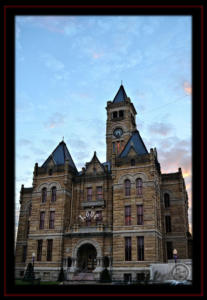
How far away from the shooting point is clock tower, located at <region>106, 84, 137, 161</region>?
6256 cm

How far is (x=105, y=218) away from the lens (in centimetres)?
4338

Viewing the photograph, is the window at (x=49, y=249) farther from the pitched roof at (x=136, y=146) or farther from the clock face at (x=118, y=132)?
the clock face at (x=118, y=132)

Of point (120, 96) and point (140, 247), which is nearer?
point (140, 247)

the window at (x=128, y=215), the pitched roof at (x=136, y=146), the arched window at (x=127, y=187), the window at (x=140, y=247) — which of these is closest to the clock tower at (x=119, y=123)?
the pitched roof at (x=136, y=146)

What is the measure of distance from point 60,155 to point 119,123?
762 inches

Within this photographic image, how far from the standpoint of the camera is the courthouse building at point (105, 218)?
127ft


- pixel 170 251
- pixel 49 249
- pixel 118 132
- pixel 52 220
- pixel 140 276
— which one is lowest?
pixel 140 276

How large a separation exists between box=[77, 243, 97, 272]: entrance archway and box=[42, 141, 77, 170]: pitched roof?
1446 centimetres

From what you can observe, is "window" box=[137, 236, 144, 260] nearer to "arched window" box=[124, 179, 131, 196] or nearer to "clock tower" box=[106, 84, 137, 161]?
"arched window" box=[124, 179, 131, 196]

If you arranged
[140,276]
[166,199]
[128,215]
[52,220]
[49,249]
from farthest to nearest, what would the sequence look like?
1. [166,199]
2. [52,220]
3. [49,249]
4. [128,215]
5. [140,276]

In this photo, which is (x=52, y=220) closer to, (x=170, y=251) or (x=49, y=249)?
(x=49, y=249)
